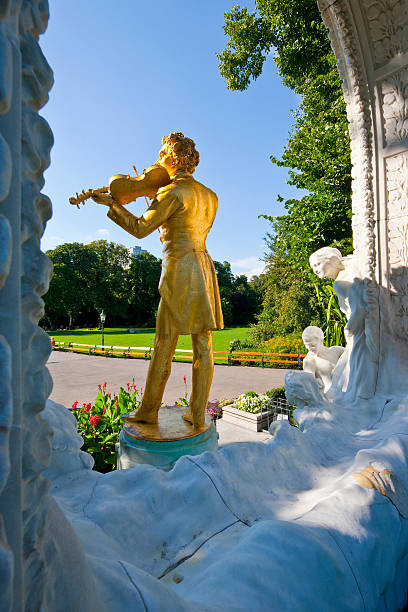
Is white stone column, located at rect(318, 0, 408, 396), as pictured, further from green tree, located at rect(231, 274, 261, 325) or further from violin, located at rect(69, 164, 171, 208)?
green tree, located at rect(231, 274, 261, 325)

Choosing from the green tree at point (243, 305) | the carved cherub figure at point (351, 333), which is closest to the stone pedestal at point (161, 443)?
the carved cherub figure at point (351, 333)

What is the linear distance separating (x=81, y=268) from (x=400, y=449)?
32.2 m

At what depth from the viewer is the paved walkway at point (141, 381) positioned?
7.45m

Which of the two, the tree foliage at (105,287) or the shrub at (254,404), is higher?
the tree foliage at (105,287)

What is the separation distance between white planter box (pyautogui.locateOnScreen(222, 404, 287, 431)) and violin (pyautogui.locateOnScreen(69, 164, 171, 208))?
3.64 meters

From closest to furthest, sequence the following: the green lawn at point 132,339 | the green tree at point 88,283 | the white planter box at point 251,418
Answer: the white planter box at point 251,418 < the green lawn at point 132,339 < the green tree at point 88,283

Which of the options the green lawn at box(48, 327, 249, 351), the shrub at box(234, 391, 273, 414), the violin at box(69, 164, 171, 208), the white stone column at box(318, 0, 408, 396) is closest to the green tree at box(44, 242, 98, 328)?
the green lawn at box(48, 327, 249, 351)

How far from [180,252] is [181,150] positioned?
0.76 m

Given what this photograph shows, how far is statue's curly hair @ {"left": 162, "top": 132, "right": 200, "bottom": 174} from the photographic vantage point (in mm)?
2494

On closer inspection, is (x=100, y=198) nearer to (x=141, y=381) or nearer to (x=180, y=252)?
(x=180, y=252)

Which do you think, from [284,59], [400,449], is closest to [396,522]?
[400,449]

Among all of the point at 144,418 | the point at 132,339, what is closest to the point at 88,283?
the point at 132,339

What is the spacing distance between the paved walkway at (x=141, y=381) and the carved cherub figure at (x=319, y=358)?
1.46 m

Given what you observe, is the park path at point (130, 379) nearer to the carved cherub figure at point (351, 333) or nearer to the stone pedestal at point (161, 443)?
the stone pedestal at point (161, 443)
